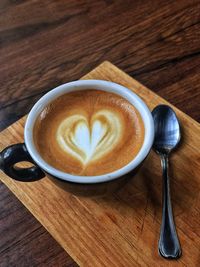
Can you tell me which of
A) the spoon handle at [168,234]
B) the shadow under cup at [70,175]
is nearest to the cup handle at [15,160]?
the shadow under cup at [70,175]

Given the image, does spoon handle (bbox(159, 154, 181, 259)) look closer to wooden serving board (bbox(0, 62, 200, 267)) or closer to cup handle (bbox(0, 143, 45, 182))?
wooden serving board (bbox(0, 62, 200, 267))

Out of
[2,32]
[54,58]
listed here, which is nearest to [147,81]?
[54,58]

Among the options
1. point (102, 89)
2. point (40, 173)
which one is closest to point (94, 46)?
point (102, 89)

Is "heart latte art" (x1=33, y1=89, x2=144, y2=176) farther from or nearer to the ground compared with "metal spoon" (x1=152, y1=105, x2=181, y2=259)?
farther from the ground

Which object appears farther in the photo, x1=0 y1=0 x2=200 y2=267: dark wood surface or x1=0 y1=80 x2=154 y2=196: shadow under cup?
x1=0 y1=0 x2=200 y2=267: dark wood surface

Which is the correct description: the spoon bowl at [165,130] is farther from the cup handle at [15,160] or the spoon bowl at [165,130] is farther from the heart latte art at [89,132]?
the cup handle at [15,160]

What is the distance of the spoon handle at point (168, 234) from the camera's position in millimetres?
599

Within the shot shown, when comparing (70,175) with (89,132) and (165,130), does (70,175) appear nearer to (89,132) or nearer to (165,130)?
(89,132)

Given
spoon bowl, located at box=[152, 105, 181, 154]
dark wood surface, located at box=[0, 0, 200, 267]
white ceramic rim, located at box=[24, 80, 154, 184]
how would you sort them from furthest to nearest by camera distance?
dark wood surface, located at box=[0, 0, 200, 267] < spoon bowl, located at box=[152, 105, 181, 154] < white ceramic rim, located at box=[24, 80, 154, 184]

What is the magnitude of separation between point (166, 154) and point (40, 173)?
0.22m

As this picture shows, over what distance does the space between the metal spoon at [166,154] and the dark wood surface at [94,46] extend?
2.8 inches

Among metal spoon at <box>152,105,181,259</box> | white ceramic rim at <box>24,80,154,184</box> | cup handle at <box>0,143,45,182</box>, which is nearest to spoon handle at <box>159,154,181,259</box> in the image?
metal spoon at <box>152,105,181,259</box>

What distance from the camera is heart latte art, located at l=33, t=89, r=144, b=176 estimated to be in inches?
24.3

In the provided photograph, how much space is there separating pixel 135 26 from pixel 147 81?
0.19 metres
